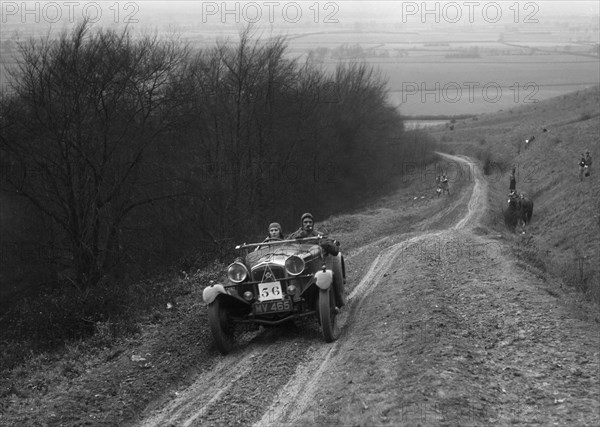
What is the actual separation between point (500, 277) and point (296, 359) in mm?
5576

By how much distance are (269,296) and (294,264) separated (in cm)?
68

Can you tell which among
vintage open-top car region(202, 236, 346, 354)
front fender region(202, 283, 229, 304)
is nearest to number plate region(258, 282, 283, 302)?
vintage open-top car region(202, 236, 346, 354)

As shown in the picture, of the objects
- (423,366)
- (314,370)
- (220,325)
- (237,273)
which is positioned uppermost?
→ (237,273)

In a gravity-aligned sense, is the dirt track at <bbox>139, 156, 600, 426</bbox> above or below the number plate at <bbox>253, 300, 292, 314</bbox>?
below

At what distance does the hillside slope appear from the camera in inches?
946

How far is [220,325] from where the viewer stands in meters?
11.8

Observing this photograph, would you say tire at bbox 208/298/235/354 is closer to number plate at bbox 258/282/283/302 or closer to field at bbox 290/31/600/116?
number plate at bbox 258/282/283/302

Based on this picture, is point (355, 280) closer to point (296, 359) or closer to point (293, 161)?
point (296, 359)

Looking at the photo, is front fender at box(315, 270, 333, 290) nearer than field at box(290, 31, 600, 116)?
Yes

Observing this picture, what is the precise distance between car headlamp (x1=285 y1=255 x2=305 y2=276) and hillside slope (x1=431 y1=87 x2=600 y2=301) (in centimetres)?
646

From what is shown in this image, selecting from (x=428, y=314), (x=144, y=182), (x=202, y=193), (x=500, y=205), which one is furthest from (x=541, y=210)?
(x=428, y=314)

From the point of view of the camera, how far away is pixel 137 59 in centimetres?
2878

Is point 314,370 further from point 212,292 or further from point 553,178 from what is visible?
point 553,178

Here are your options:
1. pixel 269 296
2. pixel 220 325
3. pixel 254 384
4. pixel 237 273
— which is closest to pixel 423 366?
pixel 254 384
